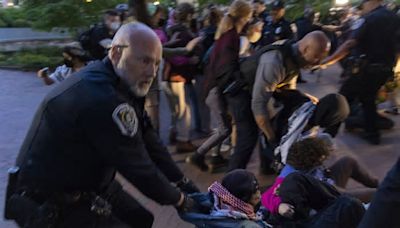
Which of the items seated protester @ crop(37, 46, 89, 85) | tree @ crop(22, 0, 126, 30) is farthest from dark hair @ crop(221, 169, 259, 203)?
tree @ crop(22, 0, 126, 30)

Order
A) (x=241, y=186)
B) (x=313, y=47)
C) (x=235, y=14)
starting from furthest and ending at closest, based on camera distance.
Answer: (x=235, y=14) < (x=313, y=47) < (x=241, y=186)

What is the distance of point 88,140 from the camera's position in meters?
2.56

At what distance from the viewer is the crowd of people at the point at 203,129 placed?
258 cm

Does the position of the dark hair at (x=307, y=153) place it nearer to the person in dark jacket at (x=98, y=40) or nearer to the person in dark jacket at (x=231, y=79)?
the person in dark jacket at (x=231, y=79)

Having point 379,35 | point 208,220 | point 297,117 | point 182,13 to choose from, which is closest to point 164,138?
point 182,13

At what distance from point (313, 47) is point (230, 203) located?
1890 millimetres

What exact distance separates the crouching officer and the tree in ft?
48.7

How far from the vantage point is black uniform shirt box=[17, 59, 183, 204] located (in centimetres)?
250

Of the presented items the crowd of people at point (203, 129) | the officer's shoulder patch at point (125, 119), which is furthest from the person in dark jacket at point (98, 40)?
the officer's shoulder patch at point (125, 119)

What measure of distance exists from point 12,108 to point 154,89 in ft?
16.7

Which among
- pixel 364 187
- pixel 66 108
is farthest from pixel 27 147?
pixel 364 187

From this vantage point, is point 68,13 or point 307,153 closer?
point 307,153

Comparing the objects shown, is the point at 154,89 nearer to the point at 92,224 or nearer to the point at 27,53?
the point at 92,224

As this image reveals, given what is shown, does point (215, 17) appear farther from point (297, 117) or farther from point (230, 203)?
point (230, 203)
